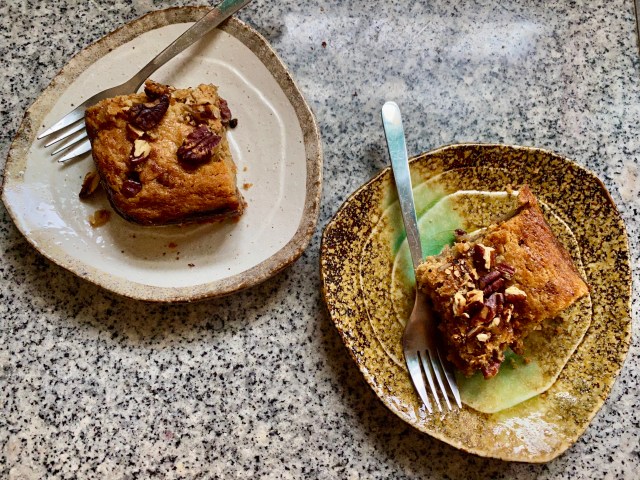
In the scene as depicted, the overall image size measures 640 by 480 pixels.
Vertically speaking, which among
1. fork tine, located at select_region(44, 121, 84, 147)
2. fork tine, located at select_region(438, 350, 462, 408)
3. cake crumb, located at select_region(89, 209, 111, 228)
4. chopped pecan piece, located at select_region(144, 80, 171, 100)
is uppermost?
chopped pecan piece, located at select_region(144, 80, 171, 100)

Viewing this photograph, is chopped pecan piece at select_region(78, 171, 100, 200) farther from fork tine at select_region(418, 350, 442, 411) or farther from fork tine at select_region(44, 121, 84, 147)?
fork tine at select_region(418, 350, 442, 411)

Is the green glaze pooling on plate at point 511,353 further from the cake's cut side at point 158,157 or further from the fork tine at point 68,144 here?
the fork tine at point 68,144

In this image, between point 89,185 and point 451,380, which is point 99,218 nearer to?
point 89,185

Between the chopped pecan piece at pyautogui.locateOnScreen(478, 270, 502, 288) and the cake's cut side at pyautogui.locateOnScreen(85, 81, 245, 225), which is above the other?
the cake's cut side at pyautogui.locateOnScreen(85, 81, 245, 225)

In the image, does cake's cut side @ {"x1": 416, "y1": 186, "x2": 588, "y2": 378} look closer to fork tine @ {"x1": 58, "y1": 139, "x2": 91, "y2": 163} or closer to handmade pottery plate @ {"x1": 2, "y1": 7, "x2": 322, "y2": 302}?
handmade pottery plate @ {"x1": 2, "y1": 7, "x2": 322, "y2": 302}

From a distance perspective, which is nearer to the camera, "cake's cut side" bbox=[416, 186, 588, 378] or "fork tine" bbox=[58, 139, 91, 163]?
"cake's cut side" bbox=[416, 186, 588, 378]

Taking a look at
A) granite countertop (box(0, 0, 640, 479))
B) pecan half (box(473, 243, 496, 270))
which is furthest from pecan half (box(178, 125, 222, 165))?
pecan half (box(473, 243, 496, 270))
